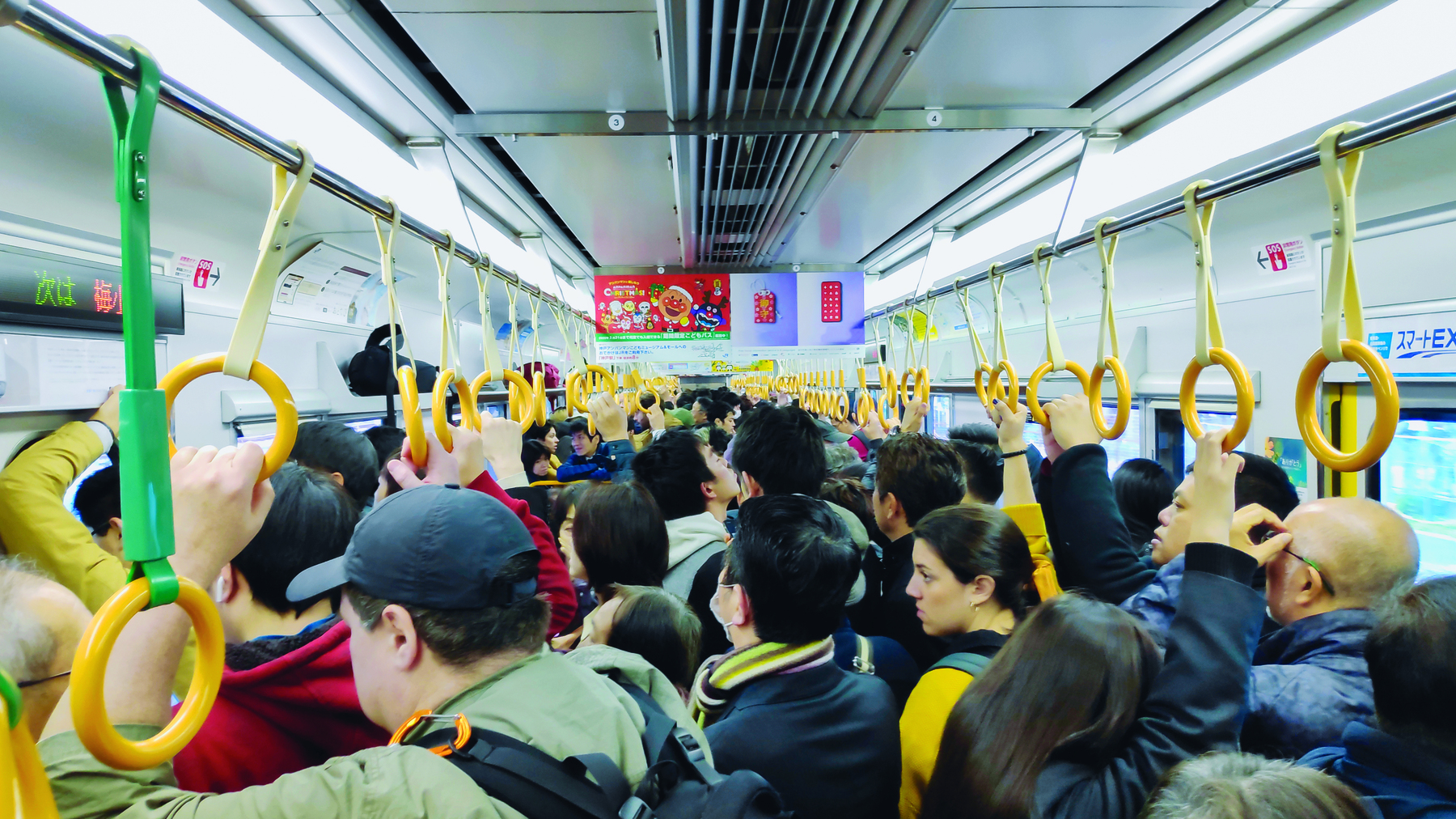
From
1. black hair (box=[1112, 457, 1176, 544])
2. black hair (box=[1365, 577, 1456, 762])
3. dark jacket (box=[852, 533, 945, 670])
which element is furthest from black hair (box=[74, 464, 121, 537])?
black hair (box=[1112, 457, 1176, 544])

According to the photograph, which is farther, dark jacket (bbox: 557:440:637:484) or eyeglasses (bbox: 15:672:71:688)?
dark jacket (bbox: 557:440:637:484)

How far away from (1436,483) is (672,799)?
4.41 m

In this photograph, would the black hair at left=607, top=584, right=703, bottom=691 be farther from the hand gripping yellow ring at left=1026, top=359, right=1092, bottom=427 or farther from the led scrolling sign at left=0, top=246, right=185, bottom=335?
the led scrolling sign at left=0, top=246, right=185, bottom=335

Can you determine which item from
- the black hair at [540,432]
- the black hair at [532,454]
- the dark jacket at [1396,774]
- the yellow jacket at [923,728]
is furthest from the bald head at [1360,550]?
the black hair at [540,432]

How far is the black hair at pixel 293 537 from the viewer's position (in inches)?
68.6

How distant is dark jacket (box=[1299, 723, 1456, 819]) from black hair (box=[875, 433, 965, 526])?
5.36ft

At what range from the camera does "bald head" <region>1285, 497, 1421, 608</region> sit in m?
1.76

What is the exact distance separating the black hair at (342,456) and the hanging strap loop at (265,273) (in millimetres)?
2215

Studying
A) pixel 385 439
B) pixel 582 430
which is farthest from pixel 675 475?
pixel 582 430

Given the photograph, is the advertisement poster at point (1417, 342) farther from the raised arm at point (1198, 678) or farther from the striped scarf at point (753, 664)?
the striped scarf at point (753, 664)

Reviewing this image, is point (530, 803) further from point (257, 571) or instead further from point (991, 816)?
point (257, 571)

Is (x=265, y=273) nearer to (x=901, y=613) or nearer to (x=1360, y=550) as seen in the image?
(x=901, y=613)

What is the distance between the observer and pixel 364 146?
3.40 meters

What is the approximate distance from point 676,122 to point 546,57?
0.72 metres
